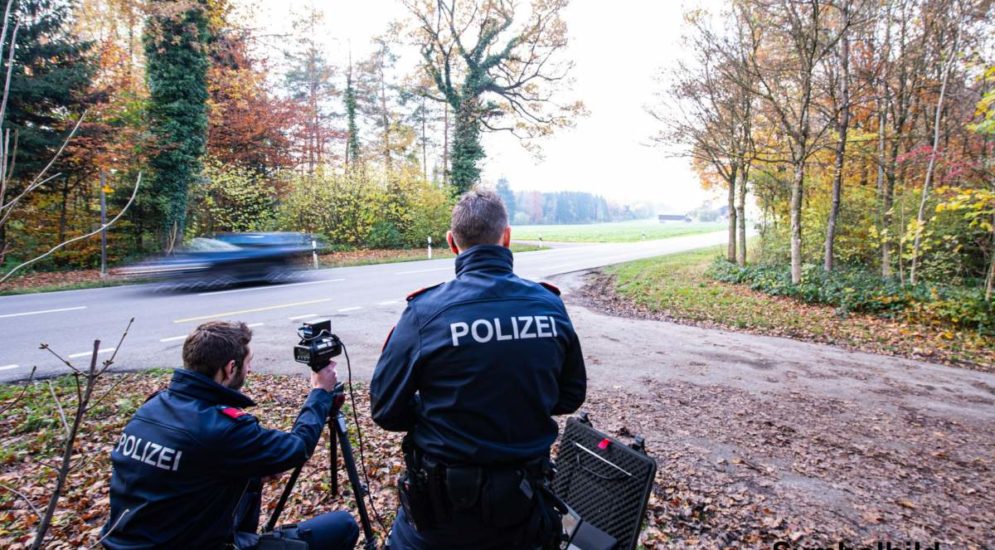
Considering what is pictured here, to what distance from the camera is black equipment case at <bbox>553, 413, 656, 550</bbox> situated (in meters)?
2.58

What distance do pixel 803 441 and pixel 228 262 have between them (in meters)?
12.3

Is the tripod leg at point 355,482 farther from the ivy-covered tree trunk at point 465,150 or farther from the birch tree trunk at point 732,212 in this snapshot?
the ivy-covered tree trunk at point 465,150

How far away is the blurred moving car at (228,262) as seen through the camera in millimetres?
11117

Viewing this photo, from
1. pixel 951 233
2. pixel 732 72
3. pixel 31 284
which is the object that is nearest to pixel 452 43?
pixel 732 72

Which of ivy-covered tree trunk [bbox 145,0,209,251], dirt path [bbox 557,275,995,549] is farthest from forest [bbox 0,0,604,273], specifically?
dirt path [bbox 557,275,995,549]

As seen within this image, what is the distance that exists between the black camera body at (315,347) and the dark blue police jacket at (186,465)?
39 cm

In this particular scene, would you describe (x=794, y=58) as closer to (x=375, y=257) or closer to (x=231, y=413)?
(x=231, y=413)

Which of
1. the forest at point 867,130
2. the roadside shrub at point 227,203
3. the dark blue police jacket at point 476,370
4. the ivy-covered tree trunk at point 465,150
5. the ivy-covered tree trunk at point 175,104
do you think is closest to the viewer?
the dark blue police jacket at point 476,370

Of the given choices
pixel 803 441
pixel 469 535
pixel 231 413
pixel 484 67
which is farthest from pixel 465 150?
pixel 469 535

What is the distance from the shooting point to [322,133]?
27312 millimetres

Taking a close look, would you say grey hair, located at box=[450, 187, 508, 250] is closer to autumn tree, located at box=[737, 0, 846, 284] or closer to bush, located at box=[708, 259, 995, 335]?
bush, located at box=[708, 259, 995, 335]

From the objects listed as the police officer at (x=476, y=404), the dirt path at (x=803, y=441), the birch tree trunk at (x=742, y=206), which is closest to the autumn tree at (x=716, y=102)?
the birch tree trunk at (x=742, y=206)

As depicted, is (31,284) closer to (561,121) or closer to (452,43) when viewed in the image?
(452,43)

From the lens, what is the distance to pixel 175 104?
50.8 feet
